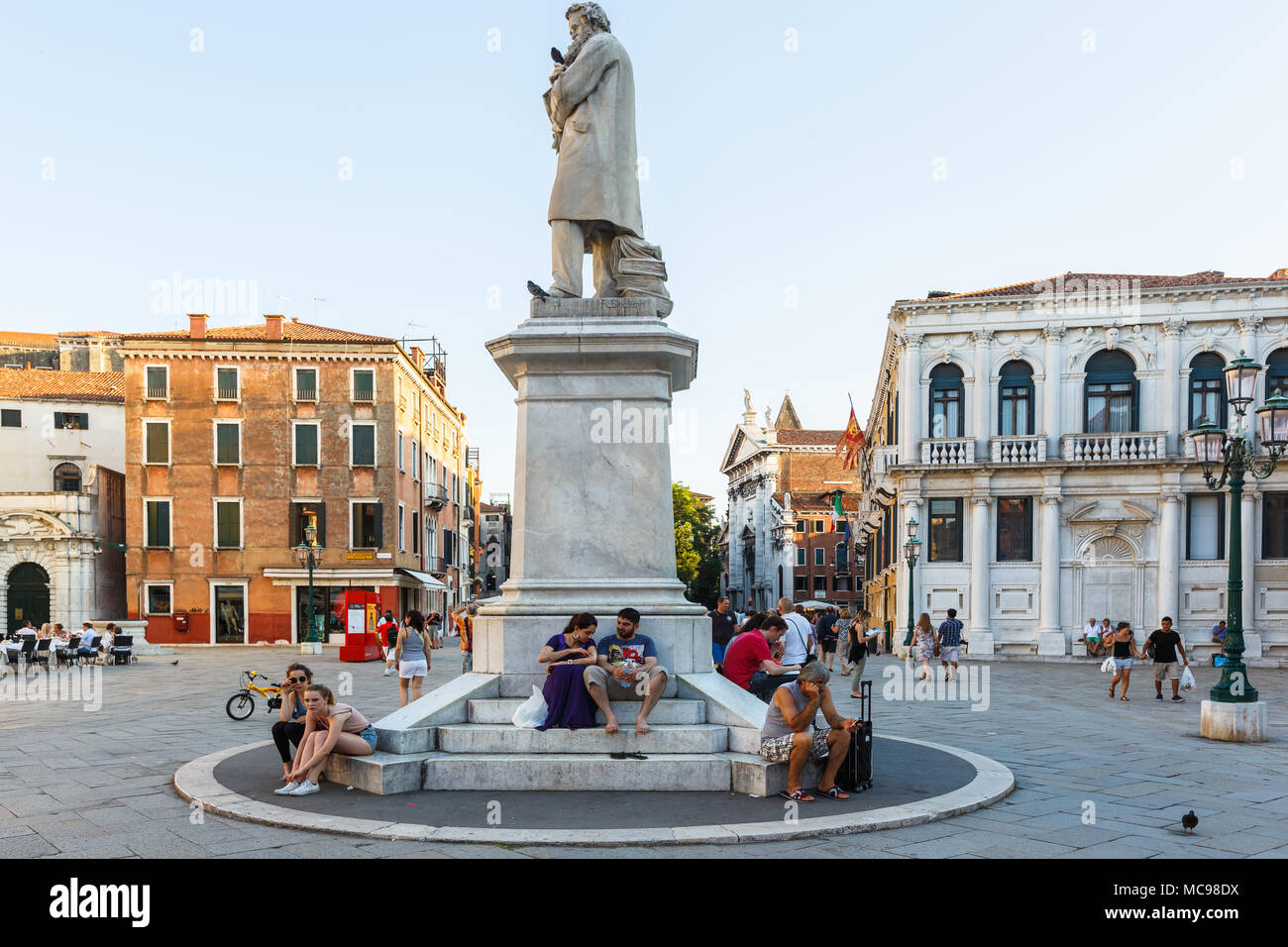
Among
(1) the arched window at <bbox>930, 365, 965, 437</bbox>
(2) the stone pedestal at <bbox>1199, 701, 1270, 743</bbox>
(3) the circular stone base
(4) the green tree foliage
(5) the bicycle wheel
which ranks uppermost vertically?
(1) the arched window at <bbox>930, 365, 965, 437</bbox>

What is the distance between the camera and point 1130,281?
33.1 metres

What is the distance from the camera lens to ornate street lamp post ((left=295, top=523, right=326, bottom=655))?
32.4m

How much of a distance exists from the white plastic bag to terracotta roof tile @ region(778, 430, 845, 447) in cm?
8849

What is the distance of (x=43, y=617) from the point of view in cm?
3997

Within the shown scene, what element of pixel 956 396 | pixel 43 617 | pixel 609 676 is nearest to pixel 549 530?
pixel 609 676

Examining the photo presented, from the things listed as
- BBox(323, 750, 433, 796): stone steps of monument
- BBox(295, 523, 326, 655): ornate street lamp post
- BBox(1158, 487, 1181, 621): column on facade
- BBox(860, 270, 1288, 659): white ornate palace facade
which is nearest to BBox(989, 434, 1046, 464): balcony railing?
BBox(860, 270, 1288, 659): white ornate palace facade

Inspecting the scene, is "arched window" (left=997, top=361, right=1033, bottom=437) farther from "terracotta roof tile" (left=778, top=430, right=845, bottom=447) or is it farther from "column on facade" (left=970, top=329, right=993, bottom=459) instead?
"terracotta roof tile" (left=778, top=430, right=845, bottom=447)

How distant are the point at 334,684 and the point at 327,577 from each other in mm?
21624

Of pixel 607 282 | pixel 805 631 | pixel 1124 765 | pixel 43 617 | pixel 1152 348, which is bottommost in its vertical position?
pixel 43 617

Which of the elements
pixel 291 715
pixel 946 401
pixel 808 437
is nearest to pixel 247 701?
pixel 291 715

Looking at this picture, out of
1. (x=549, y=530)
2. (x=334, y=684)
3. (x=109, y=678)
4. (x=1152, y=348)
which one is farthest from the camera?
(x=1152, y=348)

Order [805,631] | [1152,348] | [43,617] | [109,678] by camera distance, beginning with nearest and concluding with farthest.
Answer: [805,631] → [109,678] → [1152,348] → [43,617]

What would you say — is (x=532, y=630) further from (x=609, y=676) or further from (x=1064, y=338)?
(x=1064, y=338)

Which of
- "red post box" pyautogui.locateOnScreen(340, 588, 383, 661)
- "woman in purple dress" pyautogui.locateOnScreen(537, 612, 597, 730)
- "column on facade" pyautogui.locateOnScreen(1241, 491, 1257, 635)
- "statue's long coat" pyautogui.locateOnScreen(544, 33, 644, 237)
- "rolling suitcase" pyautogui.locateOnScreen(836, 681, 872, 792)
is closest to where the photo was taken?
"rolling suitcase" pyautogui.locateOnScreen(836, 681, 872, 792)
